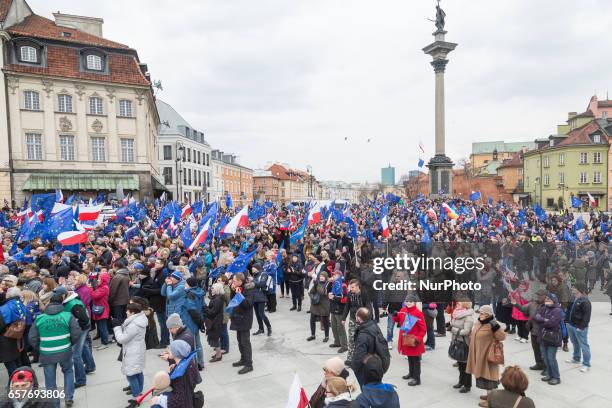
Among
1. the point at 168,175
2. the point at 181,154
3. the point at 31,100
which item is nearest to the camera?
the point at 31,100

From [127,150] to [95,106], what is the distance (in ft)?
14.5

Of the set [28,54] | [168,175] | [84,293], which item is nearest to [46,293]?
[84,293]

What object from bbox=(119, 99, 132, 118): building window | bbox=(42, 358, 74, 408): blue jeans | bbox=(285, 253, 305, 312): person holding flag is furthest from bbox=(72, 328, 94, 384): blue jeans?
bbox=(119, 99, 132, 118): building window

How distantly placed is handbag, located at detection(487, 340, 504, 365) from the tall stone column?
116 ft

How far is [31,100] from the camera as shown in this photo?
33.6m

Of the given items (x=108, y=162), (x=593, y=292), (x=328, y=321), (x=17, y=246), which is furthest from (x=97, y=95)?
(x=593, y=292)

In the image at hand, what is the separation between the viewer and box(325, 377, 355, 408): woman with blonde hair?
3883 mm

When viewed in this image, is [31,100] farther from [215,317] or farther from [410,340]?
[410,340]

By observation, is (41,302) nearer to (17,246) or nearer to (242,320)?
(242,320)

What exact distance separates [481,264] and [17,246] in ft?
46.0

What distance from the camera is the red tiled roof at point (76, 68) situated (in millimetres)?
33362

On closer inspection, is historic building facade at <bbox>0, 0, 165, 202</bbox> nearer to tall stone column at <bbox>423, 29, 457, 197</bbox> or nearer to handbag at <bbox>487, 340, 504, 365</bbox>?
tall stone column at <bbox>423, 29, 457, 197</bbox>

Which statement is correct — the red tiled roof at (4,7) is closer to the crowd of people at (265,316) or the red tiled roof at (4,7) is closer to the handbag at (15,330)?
the crowd of people at (265,316)

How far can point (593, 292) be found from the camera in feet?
46.5
